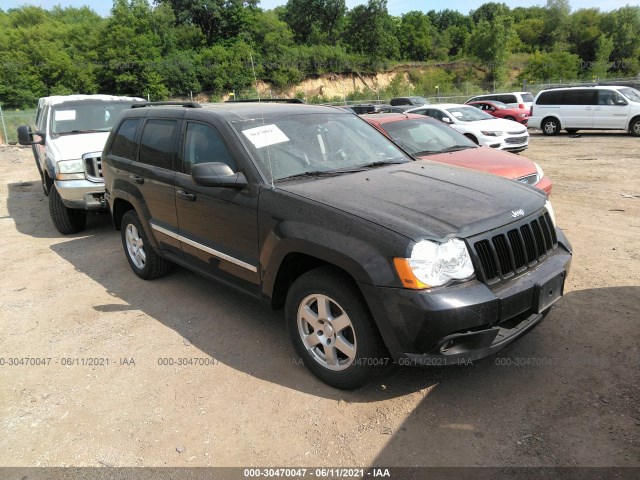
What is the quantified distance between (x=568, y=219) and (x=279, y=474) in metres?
5.76

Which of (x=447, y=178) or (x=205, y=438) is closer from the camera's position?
(x=205, y=438)

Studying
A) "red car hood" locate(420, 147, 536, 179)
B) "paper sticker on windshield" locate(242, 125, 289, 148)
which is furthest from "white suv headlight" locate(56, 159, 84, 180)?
"red car hood" locate(420, 147, 536, 179)

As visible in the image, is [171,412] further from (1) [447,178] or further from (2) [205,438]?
(1) [447,178]

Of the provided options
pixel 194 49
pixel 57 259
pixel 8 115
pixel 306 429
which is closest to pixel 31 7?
pixel 194 49

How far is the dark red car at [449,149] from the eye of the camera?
6.13 metres

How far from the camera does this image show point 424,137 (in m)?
7.26

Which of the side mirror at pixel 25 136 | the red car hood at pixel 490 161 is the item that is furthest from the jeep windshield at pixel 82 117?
the red car hood at pixel 490 161

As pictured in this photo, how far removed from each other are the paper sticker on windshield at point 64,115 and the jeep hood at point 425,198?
6134 mm

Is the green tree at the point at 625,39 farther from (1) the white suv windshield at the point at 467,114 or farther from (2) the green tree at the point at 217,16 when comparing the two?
(1) the white suv windshield at the point at 467,114

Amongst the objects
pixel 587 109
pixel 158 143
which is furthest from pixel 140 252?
pixel 587 109

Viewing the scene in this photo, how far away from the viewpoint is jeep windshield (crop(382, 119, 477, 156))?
273 inches

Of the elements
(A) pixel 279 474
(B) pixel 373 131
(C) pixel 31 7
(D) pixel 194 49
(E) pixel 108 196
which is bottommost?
(A) pixel 279 474

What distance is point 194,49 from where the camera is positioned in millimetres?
59781

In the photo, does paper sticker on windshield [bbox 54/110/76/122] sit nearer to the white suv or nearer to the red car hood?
the white suv
